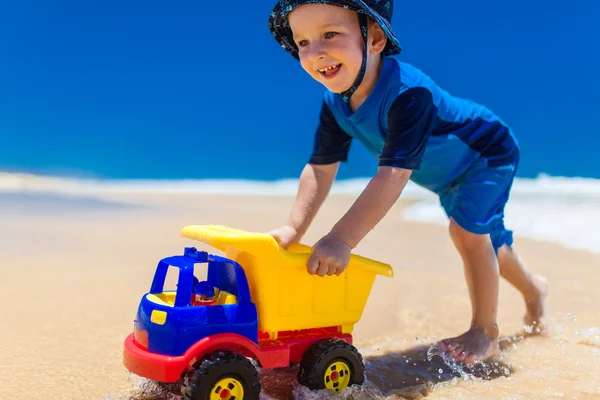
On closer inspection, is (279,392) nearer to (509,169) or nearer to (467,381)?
(467,381)

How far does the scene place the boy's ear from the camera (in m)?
1.87

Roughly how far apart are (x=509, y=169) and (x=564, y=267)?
2.04 meters

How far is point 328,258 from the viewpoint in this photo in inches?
61.2

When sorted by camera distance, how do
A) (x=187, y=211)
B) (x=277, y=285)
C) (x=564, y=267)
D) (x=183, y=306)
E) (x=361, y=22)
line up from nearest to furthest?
(x=183, y=306)
(x=277, y=285)
(x=361, y=22)
(x=564, y=267)
(x=187, y=211)

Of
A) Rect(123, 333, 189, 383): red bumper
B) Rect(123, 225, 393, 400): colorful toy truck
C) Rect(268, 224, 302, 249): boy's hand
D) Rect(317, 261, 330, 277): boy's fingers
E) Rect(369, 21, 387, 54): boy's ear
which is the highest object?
Rect(369, 21, 387, 54): boy's ear

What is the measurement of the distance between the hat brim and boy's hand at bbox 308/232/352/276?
2.27 ft

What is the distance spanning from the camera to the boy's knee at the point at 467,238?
2119mm

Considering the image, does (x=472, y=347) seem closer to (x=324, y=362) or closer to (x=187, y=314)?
(x=324, y=362)

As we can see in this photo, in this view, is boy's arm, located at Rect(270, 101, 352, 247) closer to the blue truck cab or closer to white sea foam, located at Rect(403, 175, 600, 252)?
the blue truck cab

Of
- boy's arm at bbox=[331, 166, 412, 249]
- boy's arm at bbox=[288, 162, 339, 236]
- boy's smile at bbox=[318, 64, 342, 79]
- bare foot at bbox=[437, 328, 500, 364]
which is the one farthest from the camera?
boy's arm at bbox=[288, 162, 339, 236]

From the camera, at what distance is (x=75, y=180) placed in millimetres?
15711

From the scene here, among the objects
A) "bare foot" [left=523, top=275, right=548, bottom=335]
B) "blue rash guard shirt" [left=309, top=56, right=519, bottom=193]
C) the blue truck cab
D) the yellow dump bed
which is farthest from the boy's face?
"bare foot" [left=523, top=275, right=548, bottom=335]

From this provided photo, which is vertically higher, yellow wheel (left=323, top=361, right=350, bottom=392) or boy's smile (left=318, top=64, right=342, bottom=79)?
boy's smile (left=318, top=64, right=342, bottom=79)

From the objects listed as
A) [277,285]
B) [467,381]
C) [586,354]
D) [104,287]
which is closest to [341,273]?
[277,285]
